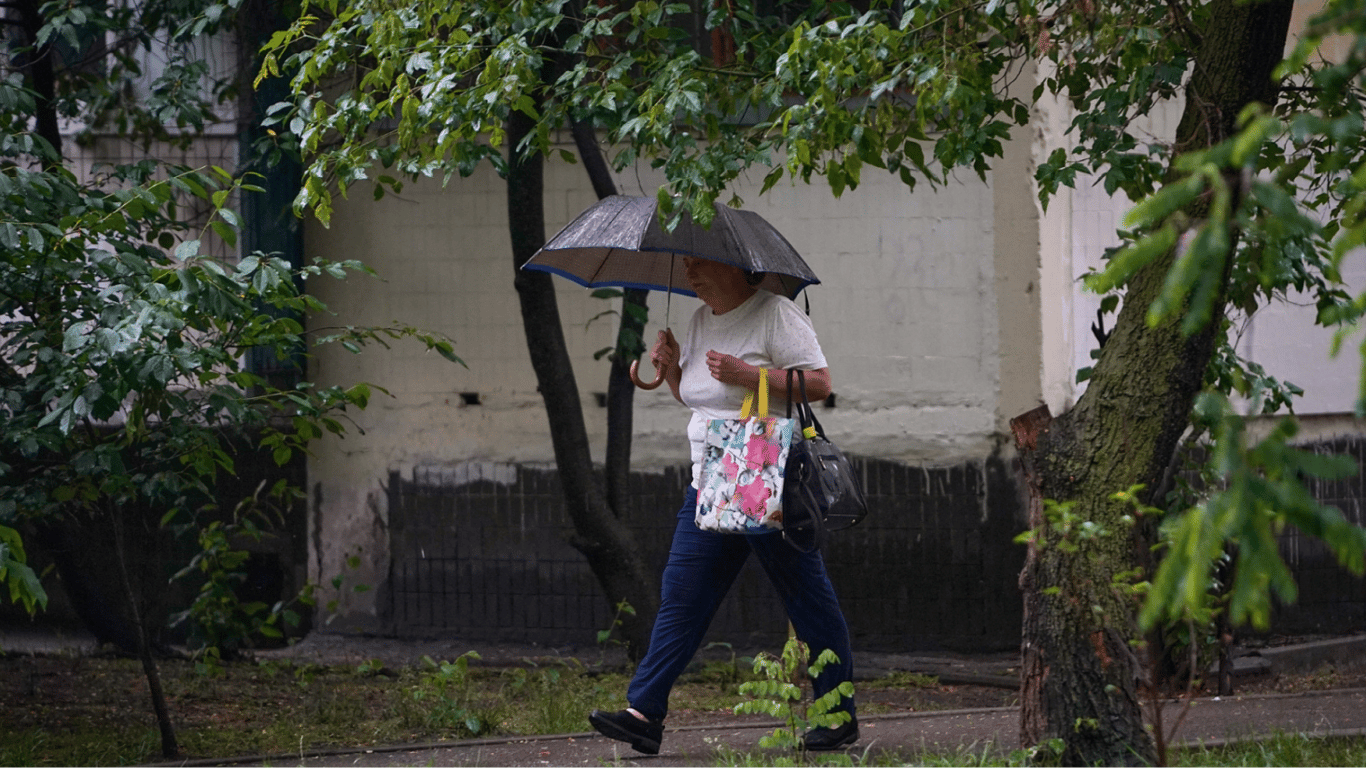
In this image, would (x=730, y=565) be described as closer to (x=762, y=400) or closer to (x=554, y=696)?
(x=762, y=400)

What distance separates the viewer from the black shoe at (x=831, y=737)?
4352 millimetres

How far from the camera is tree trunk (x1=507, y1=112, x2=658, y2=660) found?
21.1 feet

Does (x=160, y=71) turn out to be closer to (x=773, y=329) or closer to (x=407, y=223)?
(x=407, y=223)

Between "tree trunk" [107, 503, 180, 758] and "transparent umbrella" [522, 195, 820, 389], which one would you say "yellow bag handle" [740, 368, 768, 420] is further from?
"tree trunk" [107, 503, 180, 758]

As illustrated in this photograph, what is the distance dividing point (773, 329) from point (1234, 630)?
12.7 feet

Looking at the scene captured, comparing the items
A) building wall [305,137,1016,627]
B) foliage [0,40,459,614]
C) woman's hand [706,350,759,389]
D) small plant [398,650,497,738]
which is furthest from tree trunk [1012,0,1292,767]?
building wall [305,137,1016,627]

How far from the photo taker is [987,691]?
642 centimetres

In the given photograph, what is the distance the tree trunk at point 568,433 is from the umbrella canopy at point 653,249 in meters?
1.43

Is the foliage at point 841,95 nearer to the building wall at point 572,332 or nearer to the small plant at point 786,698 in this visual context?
the small plant at point 786,698

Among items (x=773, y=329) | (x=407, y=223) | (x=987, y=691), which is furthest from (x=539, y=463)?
(x=773, y=329)

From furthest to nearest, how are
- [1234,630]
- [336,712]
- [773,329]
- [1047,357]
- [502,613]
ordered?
[502,613] → [1047,357] → [1234,630] → [336,712] → [773,329]

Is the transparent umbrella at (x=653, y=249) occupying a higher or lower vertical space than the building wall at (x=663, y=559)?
higher

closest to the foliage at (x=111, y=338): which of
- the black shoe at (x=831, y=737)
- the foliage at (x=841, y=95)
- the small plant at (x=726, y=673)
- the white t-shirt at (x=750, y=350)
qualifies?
the foliage at (x=841, y=95)

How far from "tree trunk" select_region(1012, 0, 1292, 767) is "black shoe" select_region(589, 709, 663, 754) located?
1.23m
